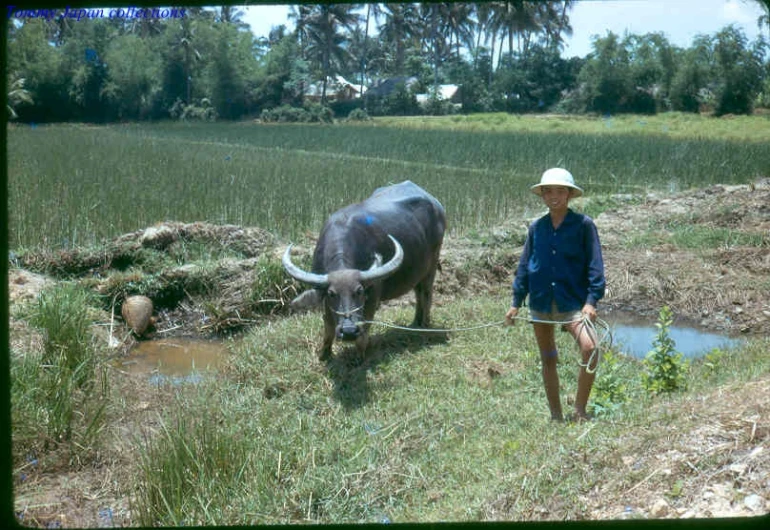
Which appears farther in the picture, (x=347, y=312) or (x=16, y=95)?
(x=16, y=95)

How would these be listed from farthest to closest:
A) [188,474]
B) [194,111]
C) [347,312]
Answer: [194,111], [347,312], [188,474]

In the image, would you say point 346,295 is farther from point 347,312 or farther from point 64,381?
point 64,381

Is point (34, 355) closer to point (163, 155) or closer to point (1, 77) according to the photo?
point (1, 77)

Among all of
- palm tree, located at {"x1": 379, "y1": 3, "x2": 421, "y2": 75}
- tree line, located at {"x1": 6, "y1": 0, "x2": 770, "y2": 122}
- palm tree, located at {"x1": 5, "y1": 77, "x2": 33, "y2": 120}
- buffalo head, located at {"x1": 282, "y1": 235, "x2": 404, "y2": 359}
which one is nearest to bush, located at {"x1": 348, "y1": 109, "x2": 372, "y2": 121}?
tree line, located at {"x1": 6, "y1": 0, "x2": 770, "y2": 122}

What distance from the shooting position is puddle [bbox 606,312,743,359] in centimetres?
629

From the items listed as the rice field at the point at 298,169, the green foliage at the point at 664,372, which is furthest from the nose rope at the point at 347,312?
the rice field at the point at 298,169

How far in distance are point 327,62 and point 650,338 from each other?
4.37 metres

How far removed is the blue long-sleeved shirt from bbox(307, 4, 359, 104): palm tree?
2.72 metres

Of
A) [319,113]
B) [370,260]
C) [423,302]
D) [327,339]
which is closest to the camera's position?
[327,339]

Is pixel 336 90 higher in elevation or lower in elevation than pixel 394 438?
higher

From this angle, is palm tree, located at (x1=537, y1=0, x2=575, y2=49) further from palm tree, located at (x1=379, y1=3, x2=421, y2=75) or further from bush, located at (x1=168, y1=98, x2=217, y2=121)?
bush, located at (x1=168, y1=98, x2=217, y2=121)

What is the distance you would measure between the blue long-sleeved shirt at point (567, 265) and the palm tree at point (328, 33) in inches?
107

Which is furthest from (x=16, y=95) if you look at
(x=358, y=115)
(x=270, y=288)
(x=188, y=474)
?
(x=188, y=474)

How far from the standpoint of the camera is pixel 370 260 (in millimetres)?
6008
